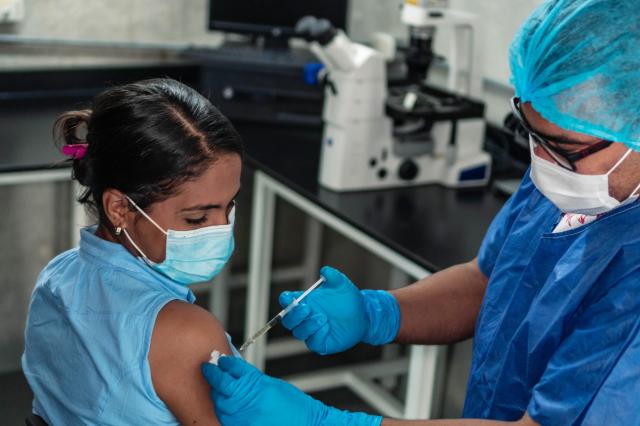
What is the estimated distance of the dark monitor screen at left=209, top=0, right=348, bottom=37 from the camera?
127 inches

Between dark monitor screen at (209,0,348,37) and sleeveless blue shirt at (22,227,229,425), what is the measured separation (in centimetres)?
182

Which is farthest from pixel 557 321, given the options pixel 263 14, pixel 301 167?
pixel 263 14

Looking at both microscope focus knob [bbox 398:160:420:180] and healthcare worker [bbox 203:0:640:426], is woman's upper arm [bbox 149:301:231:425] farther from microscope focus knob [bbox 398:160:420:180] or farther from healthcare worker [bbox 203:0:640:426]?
microscope focus knob [bbox 398:160:420:180]

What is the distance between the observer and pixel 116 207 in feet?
4.94

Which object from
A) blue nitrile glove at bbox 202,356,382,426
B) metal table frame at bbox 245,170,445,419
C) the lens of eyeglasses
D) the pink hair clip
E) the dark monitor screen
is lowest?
metal table frame at bbox 245,170,445,419

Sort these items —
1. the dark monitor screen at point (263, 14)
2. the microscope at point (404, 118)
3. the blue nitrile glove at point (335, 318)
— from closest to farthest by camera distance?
1. the blue nitrile glove at point (335, 318)
2. the microscope at point (404, 118)
3. the dark monitor screen at point (263, 14)

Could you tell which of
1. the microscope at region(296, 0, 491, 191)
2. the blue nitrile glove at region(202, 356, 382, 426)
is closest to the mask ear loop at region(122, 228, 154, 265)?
the blue nitrile glove at region(202, 356, 382, 426)

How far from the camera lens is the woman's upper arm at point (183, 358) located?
1.40 meters

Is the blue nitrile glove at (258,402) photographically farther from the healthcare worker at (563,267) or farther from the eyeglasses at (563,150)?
the eyeglasses at (563,150)

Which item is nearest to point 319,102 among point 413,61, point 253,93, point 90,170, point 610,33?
point 253,93

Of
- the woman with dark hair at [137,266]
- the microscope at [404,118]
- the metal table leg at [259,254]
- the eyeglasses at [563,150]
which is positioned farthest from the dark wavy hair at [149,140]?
the metal table leg at [259,254]

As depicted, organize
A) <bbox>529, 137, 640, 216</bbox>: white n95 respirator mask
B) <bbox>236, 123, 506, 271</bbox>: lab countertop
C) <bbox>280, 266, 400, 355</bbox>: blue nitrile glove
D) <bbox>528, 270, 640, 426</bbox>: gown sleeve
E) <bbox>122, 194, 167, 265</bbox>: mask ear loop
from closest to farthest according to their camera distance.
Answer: <bbox>528, 270, 640, 426</bbox>: gown sleeve → <bbox>529, 137, 640, 216</bbox>: white n95 respirator mask → <bbox>122, 194, 167, 265</bbox>: mask ear loop → <bbox>280, 266, 400, 355</bbox>: blue nitrile glove → <bbox>236, 123, 506, 271</bbox>: lab countertop

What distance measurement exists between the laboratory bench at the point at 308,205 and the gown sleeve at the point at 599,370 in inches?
32.2

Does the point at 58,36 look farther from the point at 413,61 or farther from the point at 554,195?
the point at 554,195
